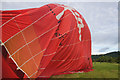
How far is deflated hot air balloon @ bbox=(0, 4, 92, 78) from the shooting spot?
10.3ft

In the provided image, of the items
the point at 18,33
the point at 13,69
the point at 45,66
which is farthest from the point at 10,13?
the point at 45,66

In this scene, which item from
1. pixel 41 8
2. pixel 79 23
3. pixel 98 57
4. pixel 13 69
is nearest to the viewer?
pixel 13 69

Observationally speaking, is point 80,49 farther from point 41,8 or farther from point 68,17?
point 41,8

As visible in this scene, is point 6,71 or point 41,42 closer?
point 6,71

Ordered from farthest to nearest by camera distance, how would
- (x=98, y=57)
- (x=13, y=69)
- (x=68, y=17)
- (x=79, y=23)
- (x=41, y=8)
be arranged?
1. (x=98, y=57)
2. (x=79, y=23)
3. (x=68, y=17)
4. (x=41, y=8)
5. (x=13, y=69)

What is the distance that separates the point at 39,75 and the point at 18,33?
1.42 meters

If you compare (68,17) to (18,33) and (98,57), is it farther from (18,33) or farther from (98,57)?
(98,57)

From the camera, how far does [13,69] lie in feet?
10.5

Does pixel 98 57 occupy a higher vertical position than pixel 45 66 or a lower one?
lower

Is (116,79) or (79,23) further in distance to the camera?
(79,23)

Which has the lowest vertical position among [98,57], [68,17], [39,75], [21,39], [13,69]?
[98,57]

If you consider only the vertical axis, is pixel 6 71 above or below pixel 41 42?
below

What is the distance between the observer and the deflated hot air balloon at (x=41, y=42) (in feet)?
10.3

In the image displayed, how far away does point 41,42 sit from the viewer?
3459mm
